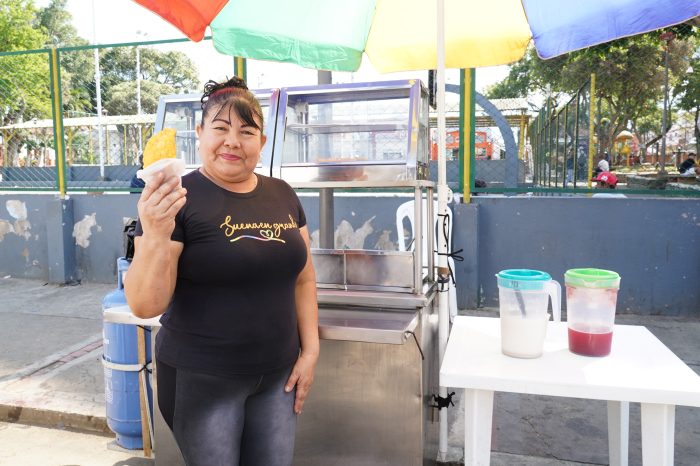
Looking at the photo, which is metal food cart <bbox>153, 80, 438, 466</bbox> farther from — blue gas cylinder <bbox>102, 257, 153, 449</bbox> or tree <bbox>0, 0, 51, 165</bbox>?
tree <bbox>0, 0, 51, 165</bbox>

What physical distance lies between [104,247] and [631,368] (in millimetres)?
6138

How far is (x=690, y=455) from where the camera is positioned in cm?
284

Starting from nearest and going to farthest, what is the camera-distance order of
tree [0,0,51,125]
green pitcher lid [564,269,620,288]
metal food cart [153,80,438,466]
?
green pitcher lid [564,269,620,288] < metal food cart [153,80,438,466] < tree [0,0,51,125]

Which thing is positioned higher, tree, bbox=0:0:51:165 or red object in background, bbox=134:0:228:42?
tree, bbox=0:0:51:165

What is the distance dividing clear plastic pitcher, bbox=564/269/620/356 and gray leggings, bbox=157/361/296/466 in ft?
3.42

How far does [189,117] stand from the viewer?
3465mm

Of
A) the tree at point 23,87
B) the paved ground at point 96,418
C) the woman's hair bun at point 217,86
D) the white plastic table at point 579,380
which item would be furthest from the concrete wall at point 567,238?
the tree at point 23,87

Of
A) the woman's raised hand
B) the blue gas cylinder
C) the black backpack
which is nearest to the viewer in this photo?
the woman's raised hand

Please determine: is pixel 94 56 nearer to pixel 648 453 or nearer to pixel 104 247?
pixel 104 247

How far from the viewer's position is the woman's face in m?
1.67

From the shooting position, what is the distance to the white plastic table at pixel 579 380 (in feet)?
5.75

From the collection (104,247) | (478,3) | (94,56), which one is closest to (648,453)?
(478,3)

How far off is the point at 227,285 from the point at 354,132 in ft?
6.56

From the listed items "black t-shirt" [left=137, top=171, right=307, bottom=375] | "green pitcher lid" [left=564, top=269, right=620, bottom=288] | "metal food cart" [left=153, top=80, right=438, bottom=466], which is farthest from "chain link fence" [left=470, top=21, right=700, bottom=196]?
"black t-shirt" [left=137, top=171, right=307, bottom=375]
